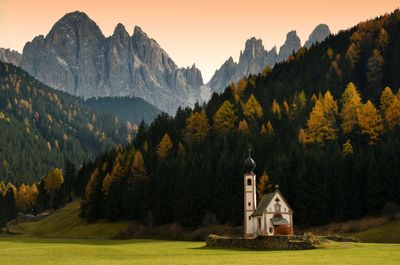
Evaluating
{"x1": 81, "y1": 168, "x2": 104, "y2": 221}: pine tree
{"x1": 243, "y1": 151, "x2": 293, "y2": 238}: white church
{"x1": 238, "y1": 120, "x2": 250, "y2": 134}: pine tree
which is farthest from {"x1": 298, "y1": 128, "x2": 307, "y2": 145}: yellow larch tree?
{"x1": 81, "y1": 168, "x2": 104, "y2": 221}: pine tree

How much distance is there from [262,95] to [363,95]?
30.5m

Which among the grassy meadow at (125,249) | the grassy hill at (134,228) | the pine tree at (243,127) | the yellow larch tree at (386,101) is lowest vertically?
the grassy meadow at (125,249)

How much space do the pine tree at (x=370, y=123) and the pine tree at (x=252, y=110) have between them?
3659 cm

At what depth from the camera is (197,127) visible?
166750 millimetres

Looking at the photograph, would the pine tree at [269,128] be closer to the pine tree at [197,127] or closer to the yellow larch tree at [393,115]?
the pine tree at [197,127]

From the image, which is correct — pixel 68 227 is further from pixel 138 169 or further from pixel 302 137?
pixel 302 137

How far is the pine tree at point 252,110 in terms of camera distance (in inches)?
6506

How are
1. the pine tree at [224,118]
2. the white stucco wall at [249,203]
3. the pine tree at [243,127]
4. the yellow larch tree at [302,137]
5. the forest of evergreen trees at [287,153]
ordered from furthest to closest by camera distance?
the pine tree at [224,118], the pine tree at [243,127], the yellow larch tree at [302,137], the forest of evergreen trees at [287,153], the white stucco wall at [249,203]

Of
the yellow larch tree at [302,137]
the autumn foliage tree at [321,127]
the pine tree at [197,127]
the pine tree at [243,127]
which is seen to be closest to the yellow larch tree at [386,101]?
the autumn foliage tree at [321,127]

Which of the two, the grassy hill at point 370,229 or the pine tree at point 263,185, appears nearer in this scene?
the grassy hill at point 370,229

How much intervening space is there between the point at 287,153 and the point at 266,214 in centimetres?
3459

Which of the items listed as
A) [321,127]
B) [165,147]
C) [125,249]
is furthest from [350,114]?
[125,249]

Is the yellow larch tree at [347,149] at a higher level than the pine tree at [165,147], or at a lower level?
lower

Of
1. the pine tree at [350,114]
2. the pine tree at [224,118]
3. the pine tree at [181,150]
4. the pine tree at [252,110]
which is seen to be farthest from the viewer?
the pine tree at [252,110]
